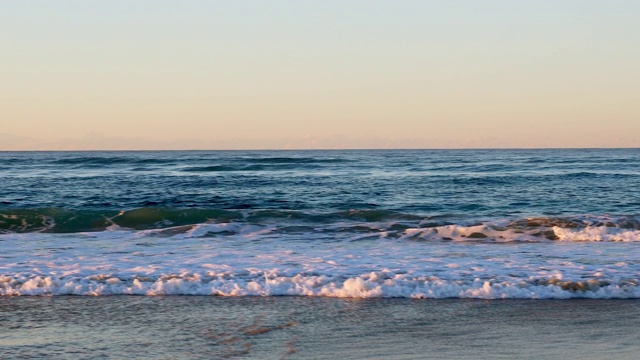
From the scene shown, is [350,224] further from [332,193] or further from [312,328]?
[332,193]

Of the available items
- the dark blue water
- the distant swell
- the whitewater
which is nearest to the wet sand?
the whitewater

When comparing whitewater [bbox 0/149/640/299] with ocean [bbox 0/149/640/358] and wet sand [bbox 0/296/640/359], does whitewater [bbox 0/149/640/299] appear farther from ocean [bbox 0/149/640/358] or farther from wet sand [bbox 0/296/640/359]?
wet sand [bbox 0/296/640/359]

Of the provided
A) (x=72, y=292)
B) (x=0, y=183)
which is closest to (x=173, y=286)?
(x=72, y=292)

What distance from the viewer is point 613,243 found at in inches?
509

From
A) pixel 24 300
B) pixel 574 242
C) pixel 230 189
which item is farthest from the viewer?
pixel 230 189

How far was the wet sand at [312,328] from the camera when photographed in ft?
20.1

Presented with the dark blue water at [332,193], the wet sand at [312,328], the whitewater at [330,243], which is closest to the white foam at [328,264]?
the whitewater at [330,243]

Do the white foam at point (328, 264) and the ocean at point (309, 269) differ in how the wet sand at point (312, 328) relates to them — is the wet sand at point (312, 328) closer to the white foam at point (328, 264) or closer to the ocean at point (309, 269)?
the ocean at point (309, 269)

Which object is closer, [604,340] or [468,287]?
[604,340]

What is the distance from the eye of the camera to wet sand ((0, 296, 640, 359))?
6129mm

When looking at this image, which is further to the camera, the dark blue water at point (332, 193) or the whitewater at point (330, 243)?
the dark blue water at point (332, 193)

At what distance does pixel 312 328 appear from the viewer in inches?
274

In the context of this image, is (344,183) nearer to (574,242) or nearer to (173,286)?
(574,242)

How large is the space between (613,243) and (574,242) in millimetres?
664
